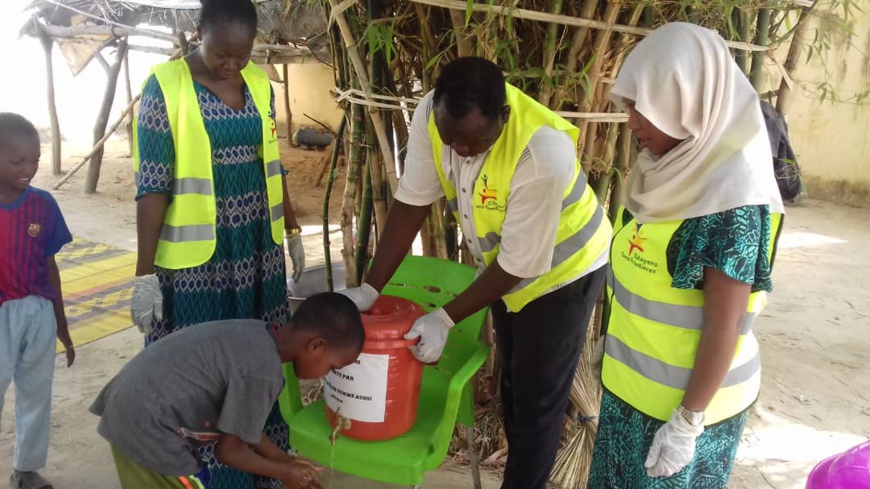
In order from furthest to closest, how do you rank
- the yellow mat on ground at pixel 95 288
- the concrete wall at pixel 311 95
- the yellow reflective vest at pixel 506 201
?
the concrete wall at pixel 311 95, the yellow mat on ground at pixel 95 288, the yellow reflective vest at pixel 506 201

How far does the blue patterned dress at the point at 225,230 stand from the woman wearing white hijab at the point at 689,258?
110cm

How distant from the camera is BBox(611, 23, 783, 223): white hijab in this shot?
3.91 ft

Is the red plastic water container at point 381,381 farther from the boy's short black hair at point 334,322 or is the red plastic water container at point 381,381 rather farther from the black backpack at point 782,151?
the black backpack at point 782,151

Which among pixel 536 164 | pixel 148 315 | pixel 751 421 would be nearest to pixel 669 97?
pixel 536 164

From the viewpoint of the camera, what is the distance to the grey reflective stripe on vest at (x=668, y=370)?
135 centimetres

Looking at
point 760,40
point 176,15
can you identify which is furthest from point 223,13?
point 176,15

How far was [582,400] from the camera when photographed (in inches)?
94.2

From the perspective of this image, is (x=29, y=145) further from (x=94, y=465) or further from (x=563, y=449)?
(x=563, y=449)

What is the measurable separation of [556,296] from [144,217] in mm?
1166

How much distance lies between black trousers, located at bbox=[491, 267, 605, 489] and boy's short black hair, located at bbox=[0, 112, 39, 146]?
1.53m

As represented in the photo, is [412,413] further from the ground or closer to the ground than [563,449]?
further from the ground

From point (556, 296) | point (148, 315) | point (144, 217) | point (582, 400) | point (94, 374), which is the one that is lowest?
point (94, 374)

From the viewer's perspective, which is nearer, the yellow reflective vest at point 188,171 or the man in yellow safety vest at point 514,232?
the man in yellow safety vest at point 514,232

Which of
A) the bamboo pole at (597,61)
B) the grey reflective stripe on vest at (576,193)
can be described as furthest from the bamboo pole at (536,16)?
the grey reflective stripe on vest at (576,193)
